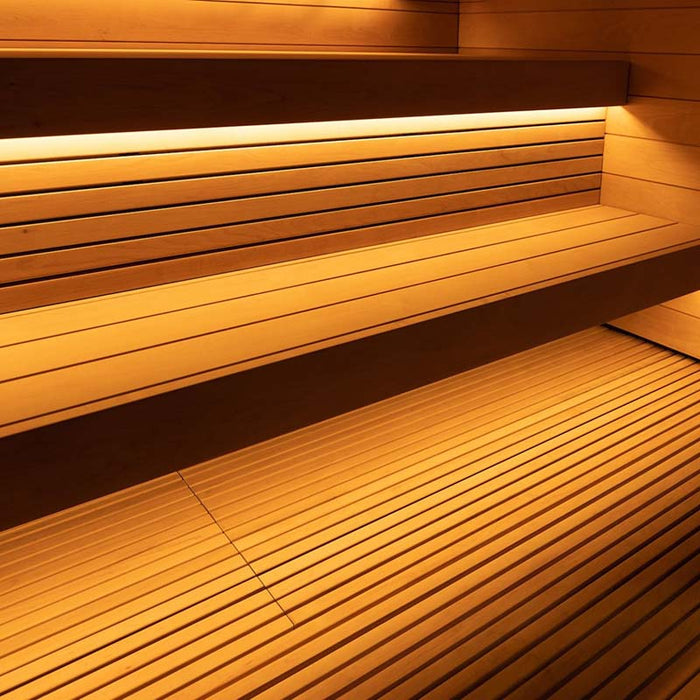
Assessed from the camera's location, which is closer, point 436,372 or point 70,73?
point 70,73

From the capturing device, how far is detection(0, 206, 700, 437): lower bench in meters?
1.44

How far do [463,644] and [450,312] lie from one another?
31.0 inches

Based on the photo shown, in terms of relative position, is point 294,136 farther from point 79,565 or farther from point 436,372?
point 79,565

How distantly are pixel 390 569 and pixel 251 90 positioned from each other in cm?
124

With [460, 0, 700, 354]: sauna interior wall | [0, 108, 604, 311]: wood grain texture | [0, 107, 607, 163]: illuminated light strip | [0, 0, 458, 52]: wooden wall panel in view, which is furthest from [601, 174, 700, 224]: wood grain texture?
[0, 0, 458, 52]: wooden wall panel

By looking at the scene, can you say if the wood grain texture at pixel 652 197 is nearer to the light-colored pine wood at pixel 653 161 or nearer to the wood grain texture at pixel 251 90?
the light-colored pine wood at pixel 653 161

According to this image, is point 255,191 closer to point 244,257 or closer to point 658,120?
point 244,257

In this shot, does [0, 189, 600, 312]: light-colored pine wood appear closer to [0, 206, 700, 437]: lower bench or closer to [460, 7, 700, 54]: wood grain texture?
[0, 206, 700, 437]: lower bench

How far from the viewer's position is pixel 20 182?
178cm

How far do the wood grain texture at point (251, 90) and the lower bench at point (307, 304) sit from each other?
0.46 meters

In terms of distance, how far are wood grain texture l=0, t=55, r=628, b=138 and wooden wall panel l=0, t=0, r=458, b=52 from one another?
0.89 m

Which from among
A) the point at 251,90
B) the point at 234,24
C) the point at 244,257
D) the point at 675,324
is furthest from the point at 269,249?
the point at 675,324

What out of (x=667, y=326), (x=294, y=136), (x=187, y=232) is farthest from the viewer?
(x=667, y=326)

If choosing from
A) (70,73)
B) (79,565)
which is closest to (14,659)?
(79,565)
